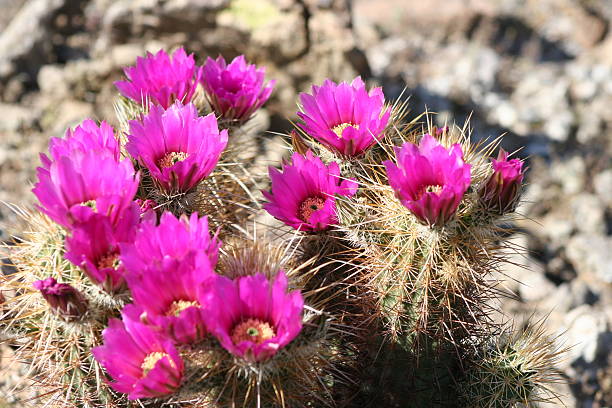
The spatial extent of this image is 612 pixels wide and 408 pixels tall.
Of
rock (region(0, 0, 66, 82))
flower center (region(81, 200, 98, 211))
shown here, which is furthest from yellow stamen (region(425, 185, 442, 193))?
rock (region(0, 0, 66, 82))

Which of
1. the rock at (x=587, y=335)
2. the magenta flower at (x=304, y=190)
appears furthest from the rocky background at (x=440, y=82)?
the magenta flower at (x=304, y=190)

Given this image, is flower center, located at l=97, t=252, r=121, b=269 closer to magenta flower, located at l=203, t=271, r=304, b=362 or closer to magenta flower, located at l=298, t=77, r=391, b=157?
magenta flower, located at l=203, t=271, r=304, b=362

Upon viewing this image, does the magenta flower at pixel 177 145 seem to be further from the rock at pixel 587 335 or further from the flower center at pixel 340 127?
the rock at pixel 587 335

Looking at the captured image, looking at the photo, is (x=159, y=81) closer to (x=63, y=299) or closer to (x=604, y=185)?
(x=63, y=299)

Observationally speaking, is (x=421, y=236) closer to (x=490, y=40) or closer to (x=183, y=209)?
(x=183, y=209)

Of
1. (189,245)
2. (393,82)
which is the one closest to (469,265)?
(189,245)
